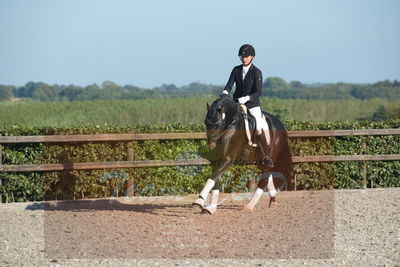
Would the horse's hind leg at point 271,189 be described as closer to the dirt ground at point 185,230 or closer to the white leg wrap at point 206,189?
the dirt ground at point 185,230

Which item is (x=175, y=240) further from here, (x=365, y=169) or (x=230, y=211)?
(x=365, y=169)

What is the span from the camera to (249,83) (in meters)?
10.8

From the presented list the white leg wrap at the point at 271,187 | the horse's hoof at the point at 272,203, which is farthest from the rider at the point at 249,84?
the horse's hoof at the point at 272,203

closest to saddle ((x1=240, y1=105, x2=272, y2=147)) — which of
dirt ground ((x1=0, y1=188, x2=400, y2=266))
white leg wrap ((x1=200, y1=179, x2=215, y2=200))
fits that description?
white leg wrap ((x1=200, y1=179, x2=215, y2=200))

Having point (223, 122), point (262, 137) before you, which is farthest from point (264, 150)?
point (223, 122)

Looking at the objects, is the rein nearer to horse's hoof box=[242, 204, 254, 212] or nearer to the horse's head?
the horse's head

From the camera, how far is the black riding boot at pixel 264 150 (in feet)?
35.9

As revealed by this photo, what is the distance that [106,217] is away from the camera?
1044cm

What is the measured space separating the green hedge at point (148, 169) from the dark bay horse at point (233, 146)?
4.82 ft

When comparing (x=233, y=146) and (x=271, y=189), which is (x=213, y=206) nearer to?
(x=233, y=146)

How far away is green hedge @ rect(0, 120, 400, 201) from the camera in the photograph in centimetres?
1277

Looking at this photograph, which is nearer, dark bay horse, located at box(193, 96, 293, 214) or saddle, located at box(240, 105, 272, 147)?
dark bay horse, located at box(193, 96, 293, 214)

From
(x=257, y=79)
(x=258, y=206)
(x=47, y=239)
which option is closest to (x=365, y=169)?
(x=258, y=206)

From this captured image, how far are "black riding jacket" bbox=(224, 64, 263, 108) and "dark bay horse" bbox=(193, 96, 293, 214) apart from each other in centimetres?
34
